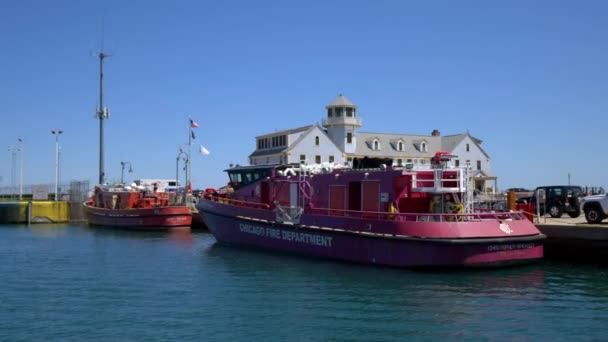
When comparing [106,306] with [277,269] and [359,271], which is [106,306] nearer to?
[277,269]

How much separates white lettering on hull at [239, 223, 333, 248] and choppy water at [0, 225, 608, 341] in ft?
2.18

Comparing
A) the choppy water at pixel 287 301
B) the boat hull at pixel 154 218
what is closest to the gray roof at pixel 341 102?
the boat hull at pixel 154 218

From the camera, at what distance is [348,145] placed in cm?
5900

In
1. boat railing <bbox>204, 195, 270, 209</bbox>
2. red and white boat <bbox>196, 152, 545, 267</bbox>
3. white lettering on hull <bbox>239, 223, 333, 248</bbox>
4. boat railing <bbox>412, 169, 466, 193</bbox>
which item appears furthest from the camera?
boat railing <bbox>204, 195, 270, 209</bbox>

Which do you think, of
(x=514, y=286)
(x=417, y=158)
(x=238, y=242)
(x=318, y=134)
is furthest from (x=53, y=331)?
(x=417, y=158)

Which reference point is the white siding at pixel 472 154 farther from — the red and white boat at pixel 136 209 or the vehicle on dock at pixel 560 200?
the vehicle on dock at pixel 560 200

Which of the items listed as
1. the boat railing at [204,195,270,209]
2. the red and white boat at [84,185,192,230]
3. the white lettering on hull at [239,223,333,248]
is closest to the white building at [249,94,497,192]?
the red and white boat at [84,185,192,230]

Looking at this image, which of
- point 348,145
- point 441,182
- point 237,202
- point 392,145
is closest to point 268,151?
point 348,145

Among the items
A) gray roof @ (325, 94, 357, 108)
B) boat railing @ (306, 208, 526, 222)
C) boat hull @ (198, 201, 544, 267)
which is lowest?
boat hull @ (198, 201, 544, 267)

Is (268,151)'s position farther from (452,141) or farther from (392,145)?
(452,141)

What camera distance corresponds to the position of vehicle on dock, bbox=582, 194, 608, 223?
20484 mm

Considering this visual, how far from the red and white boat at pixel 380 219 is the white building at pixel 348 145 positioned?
93.3ft

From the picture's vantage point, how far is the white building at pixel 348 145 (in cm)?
5534

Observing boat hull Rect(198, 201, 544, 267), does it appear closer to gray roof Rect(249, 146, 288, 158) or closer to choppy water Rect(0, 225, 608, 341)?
choppy water Rect(0, 225, 608, 341)
